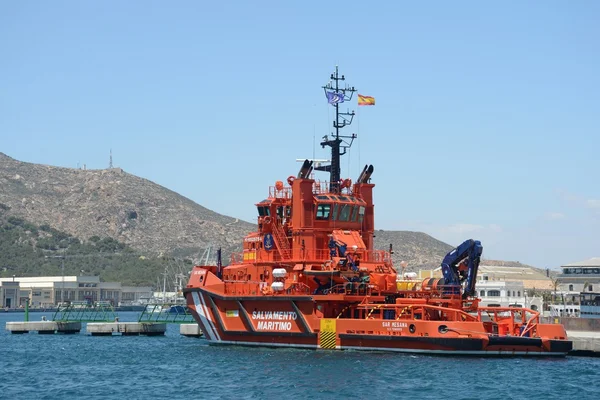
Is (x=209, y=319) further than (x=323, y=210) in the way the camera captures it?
Yes

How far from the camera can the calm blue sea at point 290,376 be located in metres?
35.3

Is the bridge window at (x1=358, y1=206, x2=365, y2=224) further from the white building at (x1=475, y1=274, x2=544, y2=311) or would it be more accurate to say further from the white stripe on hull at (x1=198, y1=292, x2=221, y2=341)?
the white building at (x1=475, y1=274, x2=544, y2=311)

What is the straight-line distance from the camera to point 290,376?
39000 mm

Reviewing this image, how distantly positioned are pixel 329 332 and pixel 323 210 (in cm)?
663

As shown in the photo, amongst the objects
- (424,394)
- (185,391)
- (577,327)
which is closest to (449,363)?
(424,394)

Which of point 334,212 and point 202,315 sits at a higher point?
point 334,212

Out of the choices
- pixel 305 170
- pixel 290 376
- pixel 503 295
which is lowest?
pixel 290 376

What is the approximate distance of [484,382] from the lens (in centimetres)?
3703

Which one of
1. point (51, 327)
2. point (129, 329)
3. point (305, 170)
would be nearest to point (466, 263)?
point (305, 170)

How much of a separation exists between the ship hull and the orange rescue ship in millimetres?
47

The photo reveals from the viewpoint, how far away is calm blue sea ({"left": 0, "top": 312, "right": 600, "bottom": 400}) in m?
35.3

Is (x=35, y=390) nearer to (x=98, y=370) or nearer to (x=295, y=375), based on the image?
(x=98, y=370)

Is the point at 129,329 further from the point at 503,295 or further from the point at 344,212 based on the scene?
the point at 503,295

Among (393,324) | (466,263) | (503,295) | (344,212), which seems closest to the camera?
(393,324)
